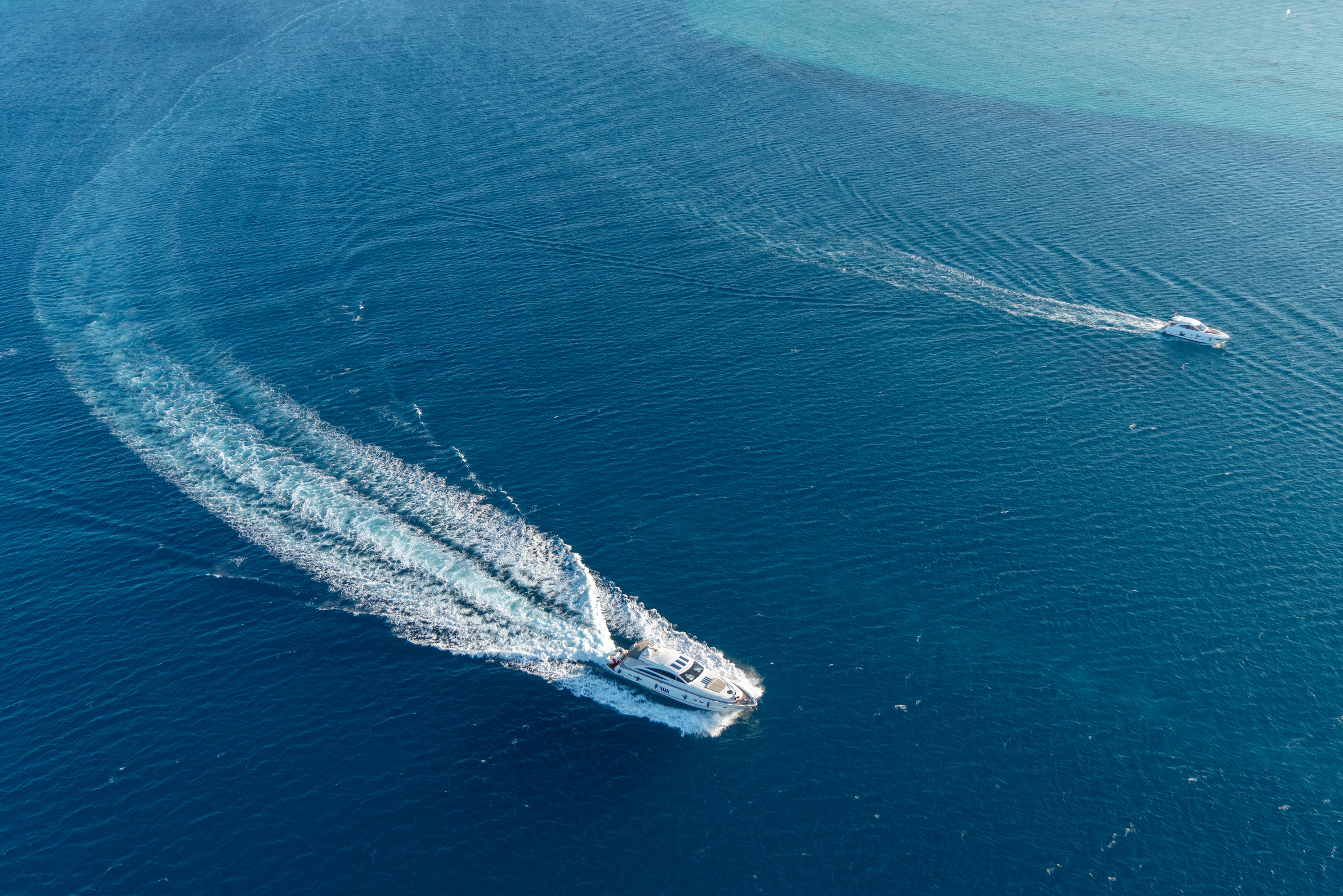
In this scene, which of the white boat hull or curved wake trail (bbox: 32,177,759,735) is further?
curved wake trail (bbox: 32,177,759,735)

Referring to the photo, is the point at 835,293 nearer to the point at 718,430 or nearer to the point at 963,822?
the point at 718,430

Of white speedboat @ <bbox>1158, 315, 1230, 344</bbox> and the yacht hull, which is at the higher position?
white speedboat @ <bbox>1158, 315, 1230, 344</bbox>

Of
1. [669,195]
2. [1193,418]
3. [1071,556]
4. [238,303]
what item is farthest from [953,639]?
[238,303]

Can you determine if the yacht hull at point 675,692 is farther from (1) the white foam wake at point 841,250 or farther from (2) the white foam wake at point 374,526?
(1) the white foam wake at point 841,250

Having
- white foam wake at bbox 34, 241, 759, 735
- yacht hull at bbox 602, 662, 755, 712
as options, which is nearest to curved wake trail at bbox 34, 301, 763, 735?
white foam wake at bbox 34, 241, 759, 735

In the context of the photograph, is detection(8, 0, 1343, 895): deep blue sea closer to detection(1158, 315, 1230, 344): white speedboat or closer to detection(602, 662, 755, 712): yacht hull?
detection(602, 662, 755, 712): yacht hull

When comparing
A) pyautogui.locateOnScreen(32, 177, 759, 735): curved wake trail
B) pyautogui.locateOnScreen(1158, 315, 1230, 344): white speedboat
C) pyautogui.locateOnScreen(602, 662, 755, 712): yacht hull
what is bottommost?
pyautogui.locateOnScreen(602, 662, 755, 712): yacht hull

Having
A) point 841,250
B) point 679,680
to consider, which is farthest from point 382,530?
point 841,250
